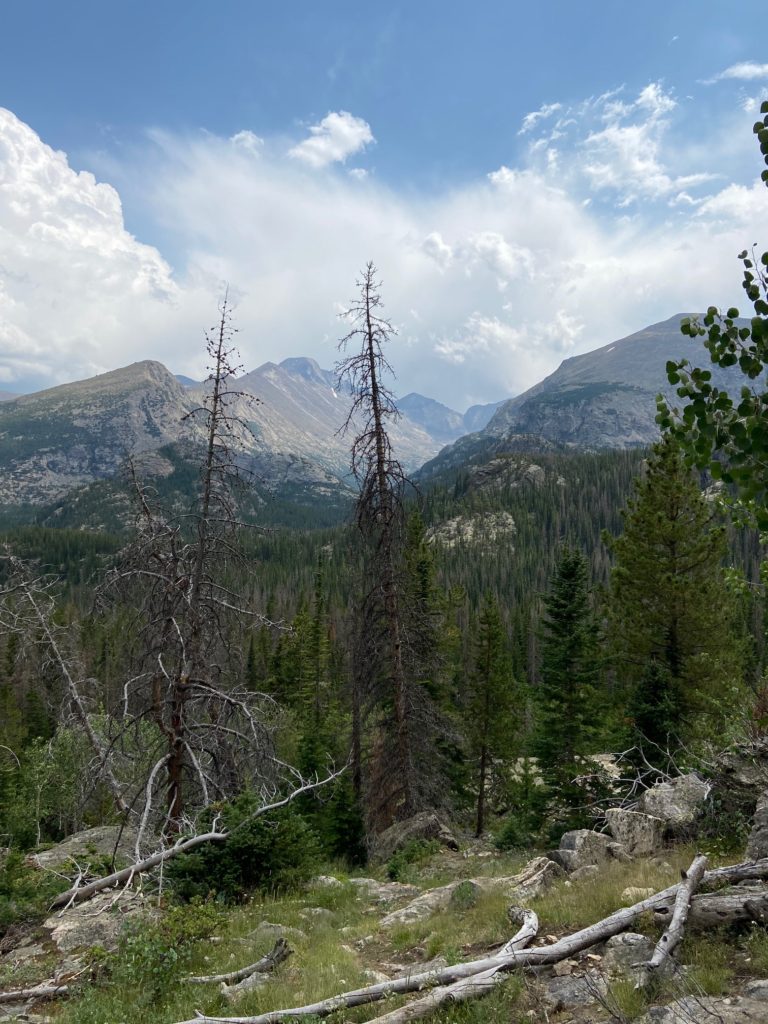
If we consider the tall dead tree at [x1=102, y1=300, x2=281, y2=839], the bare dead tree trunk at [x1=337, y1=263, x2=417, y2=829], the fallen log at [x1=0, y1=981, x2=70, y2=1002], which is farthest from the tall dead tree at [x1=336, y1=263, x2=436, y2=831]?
the fallen log at [x1=0, y1=981, x2=70, y2=1002]

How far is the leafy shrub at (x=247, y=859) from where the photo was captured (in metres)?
9.30

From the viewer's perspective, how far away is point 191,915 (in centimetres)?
730

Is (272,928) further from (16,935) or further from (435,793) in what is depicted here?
(435,793)

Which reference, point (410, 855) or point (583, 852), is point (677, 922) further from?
point (410, 855)

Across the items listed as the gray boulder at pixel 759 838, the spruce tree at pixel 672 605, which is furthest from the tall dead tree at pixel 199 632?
the spruce tree at pixel 672 605

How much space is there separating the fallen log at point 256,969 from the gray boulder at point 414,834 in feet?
26.9

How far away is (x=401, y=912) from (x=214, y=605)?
19.2 feet

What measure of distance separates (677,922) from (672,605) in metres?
11.8

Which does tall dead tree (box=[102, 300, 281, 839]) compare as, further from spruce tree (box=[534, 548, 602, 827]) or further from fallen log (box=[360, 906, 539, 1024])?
spruce tree (box=[534, 548, 602, 827])

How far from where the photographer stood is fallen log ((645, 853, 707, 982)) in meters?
4.72

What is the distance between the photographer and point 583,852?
30.8ft

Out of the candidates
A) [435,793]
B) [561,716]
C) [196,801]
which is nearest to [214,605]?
[196,801]

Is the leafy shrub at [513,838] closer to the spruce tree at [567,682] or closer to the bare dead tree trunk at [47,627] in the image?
the spruce tree at [567,682]

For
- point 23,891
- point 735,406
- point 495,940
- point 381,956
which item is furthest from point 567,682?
point 735,406
